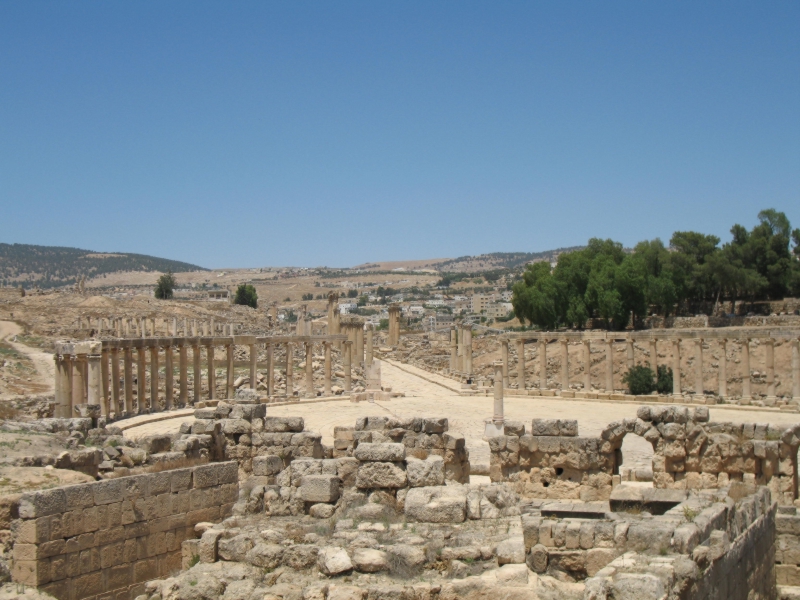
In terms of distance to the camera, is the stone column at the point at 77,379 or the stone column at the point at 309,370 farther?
the stone column at the point at 309,370

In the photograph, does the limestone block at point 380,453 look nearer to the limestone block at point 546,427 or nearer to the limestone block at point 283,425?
the limestone block at point 283,425

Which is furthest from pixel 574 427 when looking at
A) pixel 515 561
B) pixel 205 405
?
pixel 205 405

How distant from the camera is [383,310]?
182 metres

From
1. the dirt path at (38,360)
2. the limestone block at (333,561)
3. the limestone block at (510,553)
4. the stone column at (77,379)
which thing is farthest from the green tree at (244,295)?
the limestone block at (510,553)

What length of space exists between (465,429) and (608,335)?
53.4 ft

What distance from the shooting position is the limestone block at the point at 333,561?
9.16m

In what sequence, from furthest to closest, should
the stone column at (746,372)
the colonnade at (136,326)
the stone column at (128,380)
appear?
the colonnade at (136,326), the stone column at (746,372), the stone column at (128,380)

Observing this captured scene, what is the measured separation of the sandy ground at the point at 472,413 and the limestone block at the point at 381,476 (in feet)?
34.8

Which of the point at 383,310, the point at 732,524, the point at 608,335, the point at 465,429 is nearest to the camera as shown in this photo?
the point at 732,524

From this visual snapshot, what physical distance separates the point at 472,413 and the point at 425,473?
2481 centimetres

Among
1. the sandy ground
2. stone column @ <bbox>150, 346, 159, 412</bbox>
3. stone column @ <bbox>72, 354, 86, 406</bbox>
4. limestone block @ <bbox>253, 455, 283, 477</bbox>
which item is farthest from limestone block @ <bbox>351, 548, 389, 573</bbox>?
stone column @ <bbox>150, 346, 159, 412</bbox>

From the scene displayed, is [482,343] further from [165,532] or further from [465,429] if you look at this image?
[165,532]

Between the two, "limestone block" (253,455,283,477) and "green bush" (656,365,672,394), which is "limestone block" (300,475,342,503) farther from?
"green bush" (656,365,672,394)

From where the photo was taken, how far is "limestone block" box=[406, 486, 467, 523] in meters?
10.2
